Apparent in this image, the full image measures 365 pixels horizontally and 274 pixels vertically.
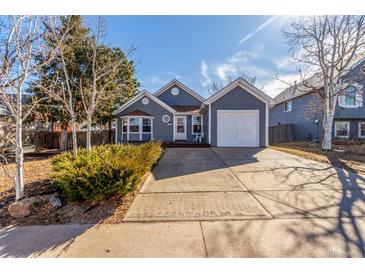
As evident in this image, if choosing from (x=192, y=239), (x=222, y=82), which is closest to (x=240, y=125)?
(x=192, y=239)

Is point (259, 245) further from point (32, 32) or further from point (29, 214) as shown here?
point (32, 32)

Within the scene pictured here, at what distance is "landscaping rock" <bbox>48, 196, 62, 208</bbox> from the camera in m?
4.20

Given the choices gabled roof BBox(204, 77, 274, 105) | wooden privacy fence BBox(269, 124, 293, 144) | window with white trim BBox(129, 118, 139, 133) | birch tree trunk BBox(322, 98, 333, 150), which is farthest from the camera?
wooden privacy fence BBox(269, 124, 293, 144)

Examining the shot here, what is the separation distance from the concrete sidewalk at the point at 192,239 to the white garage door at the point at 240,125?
963cm

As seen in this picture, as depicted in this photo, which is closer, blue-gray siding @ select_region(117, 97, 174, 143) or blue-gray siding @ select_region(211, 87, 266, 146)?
blue-gray siding @ select_region(211, 87, 266, 146)

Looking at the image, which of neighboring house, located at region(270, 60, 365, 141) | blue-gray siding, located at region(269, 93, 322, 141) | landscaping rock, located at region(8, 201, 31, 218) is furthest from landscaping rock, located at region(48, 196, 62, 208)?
blue-gray siding, located at region(269, 93, 322, 141)

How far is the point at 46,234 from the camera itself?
10.5 feet

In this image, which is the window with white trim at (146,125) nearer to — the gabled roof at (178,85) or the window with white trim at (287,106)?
the gabled roof at (178,85)

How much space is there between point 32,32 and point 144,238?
5.60m

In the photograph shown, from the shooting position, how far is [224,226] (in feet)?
10.8

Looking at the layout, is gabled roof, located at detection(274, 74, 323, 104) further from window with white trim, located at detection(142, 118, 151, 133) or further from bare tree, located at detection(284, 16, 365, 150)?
window with white trim, located at detection(142, 118, 151, 133)

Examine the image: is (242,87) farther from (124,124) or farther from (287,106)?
(287,106)

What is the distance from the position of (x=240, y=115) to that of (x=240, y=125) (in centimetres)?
68

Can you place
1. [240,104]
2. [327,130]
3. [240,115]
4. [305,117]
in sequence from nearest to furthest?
[327,130]
[240,104]
[240,115]
[305,117]
